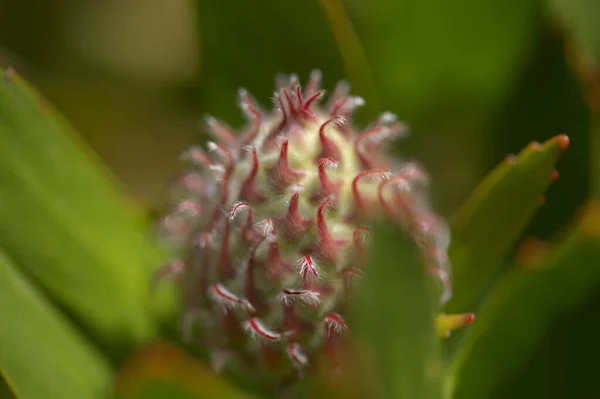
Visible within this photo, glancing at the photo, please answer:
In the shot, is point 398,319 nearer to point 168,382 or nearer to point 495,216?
point 168,382

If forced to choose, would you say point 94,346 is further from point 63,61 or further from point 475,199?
point 63,61

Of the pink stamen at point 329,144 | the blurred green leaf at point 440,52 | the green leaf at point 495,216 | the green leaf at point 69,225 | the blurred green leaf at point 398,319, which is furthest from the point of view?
the blurred green leaf at point 440,52

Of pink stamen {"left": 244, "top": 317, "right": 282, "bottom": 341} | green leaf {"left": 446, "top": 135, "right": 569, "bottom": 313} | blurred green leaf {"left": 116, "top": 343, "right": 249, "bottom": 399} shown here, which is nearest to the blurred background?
green leaf {"left": 446, "top": 135, "right": 569, "bottom": 313}

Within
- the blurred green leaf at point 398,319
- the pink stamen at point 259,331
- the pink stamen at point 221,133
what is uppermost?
the pink stamen at point 221,133

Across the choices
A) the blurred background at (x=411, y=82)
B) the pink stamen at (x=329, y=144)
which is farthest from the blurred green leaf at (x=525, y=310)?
the pink stamen at (x=329, y=144)

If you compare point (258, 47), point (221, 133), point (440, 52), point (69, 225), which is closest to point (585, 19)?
point (440, 52)

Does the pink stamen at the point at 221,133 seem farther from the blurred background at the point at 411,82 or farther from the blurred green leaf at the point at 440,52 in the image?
the blurred green leaf at the point at 440,52

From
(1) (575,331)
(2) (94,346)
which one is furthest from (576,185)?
(2) (94,346)
